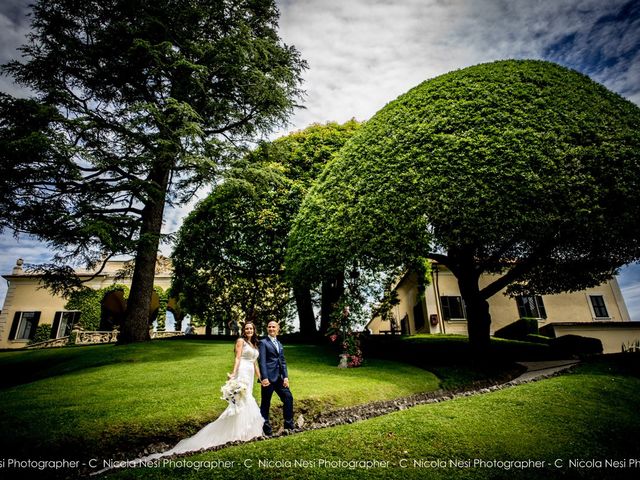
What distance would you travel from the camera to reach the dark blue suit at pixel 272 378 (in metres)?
5.93

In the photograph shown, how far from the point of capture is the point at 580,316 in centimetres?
2361

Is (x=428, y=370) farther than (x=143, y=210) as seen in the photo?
No

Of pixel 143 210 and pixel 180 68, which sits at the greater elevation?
pixel 180 68

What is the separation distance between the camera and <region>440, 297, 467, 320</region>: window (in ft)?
79.4

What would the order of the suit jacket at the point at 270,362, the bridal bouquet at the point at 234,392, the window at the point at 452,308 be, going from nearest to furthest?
the bridal bouquet at the point at 234,392 → the suit jacket at the point at 270,362 → the window at the point at 452,308

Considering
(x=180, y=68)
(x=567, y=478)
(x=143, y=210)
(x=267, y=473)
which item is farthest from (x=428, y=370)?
(x=180, y=68)

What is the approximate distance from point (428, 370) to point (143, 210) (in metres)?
14.1

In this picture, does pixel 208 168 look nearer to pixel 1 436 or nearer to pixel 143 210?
pixel 143 210

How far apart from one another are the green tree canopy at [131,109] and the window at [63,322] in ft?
69.5

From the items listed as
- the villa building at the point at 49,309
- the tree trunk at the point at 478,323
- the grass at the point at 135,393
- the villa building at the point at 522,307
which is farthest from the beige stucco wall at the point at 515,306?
the villa building at the point at 49,309

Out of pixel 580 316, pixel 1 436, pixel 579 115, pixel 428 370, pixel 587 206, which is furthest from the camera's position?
pixel 580 316

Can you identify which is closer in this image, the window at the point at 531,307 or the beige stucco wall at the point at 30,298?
the window at the point at 531,307

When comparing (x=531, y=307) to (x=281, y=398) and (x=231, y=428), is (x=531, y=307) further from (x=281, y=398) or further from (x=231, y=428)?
(x=231, y=428)

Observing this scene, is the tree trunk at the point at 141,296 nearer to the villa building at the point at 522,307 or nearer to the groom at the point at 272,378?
the groom at the point at 272,378
